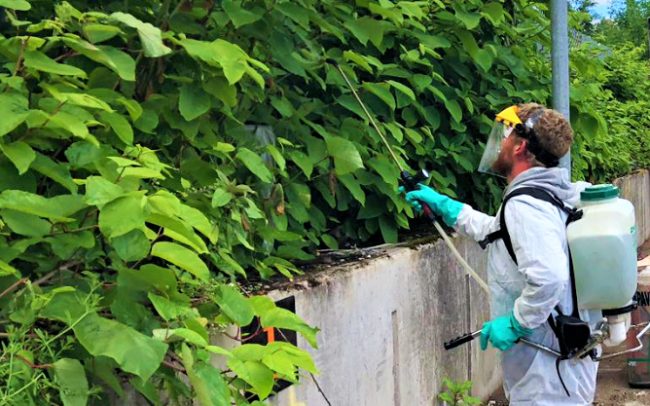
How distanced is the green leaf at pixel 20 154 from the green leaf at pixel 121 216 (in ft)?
1.08

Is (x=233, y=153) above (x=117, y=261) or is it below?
above

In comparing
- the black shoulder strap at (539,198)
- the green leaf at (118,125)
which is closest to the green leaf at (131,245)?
the green leaf at (118,125)

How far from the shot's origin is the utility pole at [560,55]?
16.5ft

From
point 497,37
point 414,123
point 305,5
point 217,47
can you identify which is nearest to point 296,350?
point 217,47

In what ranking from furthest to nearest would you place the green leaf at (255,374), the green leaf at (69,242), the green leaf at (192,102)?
the green leaf at (192,102)
the green leaf at (255,374)
the green leaf at (69,242)

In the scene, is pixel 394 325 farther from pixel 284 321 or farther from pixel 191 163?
pixel 284 321

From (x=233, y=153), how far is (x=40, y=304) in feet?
5.13

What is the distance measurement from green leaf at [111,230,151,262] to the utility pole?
11.7 ft

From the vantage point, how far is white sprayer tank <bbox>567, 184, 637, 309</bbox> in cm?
354

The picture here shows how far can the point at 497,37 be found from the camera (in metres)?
5.70

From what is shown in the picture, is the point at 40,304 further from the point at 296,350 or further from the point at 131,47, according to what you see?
the point at 131,47

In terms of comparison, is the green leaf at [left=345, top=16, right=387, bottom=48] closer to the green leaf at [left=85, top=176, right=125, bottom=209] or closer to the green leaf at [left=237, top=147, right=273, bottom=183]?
the green leaf at [left=237, top=147, right=273, bottom=183]

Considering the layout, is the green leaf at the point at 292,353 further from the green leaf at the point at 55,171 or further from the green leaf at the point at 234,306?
the green leaf at the point at 55,171

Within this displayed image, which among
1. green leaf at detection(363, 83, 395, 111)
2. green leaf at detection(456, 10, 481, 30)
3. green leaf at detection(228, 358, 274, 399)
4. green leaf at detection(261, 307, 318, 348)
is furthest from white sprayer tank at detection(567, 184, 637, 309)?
green leaf at detection(228, 358, 274, 399)
